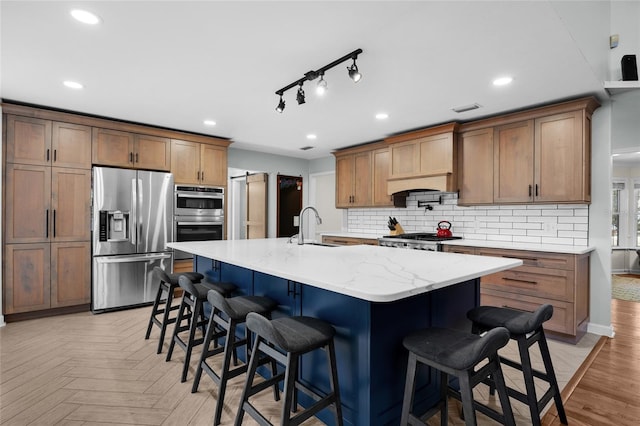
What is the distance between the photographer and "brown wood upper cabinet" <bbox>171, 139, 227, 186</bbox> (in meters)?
4.61

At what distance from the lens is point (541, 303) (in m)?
3.16

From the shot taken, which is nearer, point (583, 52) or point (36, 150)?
point (583, 52)

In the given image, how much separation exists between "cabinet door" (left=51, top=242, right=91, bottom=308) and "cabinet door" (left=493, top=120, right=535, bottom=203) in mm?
4986

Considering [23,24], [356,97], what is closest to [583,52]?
[356,97]

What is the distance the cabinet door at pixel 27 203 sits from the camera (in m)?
3.52

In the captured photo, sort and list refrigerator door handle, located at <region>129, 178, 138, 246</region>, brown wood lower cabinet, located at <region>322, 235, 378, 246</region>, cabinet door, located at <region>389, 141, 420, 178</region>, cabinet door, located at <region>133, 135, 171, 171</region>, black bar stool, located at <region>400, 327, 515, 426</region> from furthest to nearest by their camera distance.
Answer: brown wood lower cabinet, located at <region>322, 235, 378, 246</region> → cabinet door, located at <region>389, 141, 420, 178</region> → cabinet door, located at <region>133, 135, 171, 171</region> → refrigerator door handle, located at <region>129, 178, 138, 246</region> → black bar stool, located at <region>400, 327, 515, 426</region>

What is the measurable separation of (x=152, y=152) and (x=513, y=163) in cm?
454

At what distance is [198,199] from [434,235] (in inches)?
135

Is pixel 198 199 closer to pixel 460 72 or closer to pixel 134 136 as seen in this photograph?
pixel 134 136

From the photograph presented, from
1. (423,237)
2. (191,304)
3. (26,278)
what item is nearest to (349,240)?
(423,237)

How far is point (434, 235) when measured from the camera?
4.58 m

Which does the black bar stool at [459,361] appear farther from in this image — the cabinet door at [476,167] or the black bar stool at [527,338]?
the cabinet door at [476,167]

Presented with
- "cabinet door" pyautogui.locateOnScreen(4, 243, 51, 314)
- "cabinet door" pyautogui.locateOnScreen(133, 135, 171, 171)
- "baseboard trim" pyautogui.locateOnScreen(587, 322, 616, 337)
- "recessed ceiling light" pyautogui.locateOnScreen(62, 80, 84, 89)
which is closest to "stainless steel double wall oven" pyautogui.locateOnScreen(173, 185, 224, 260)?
"cabinet door" pyautogui.locateOnScreen(133, 135, 171, 171)

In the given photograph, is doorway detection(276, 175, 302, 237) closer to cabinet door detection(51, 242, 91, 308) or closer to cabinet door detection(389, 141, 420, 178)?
cabinet door detection(389, 141, 420, 178)
